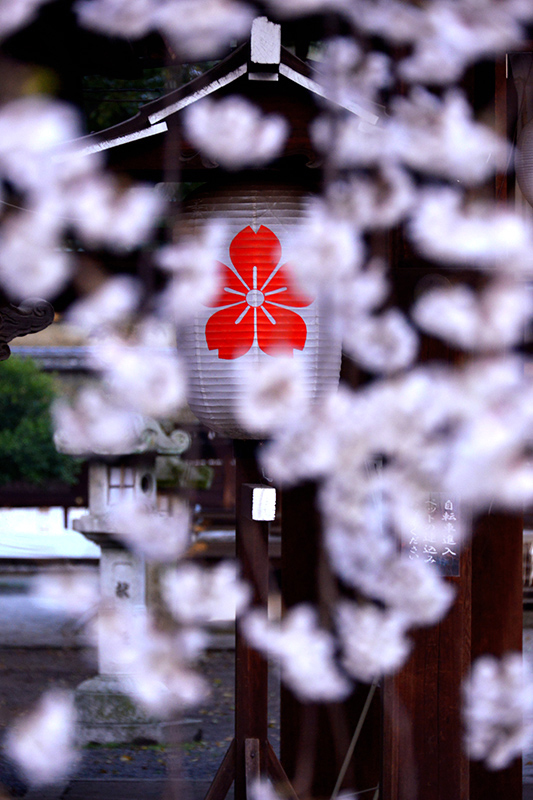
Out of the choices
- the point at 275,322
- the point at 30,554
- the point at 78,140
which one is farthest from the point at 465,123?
the point at 30,554

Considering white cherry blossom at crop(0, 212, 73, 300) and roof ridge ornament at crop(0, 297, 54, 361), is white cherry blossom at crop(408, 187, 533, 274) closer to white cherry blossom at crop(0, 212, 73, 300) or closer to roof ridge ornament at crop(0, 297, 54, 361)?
white cherry blossom at crop(0, 212, 73, 300)

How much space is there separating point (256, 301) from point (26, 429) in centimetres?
911

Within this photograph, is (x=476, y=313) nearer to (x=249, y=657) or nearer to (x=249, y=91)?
(x=249, y=91)

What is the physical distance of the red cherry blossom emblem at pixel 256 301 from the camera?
2889mm

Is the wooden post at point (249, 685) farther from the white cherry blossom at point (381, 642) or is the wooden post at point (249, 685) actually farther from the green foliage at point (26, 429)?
the green foliage at point (26, 429)

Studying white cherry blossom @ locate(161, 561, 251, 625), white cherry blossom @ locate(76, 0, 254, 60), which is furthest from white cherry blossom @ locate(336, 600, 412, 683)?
white cherry blossom @ locate(76, 0, 254, 60)

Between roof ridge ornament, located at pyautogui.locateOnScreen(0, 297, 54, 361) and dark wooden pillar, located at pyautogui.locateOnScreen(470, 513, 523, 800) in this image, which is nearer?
roof ridge ornament, located at pyautogui.locateOnScreen(0, 297, 54, 361)

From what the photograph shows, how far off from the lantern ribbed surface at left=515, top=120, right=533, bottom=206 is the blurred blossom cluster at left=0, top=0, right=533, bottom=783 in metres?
0.10

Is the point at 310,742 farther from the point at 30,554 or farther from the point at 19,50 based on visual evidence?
the point at 30,554

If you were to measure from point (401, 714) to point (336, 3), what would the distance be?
2.53m

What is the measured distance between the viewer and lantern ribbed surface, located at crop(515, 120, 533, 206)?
3221 mm

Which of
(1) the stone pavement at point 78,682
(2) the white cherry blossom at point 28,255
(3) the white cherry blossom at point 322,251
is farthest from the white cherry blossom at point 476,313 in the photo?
(1) the stone pavement at point 78,682

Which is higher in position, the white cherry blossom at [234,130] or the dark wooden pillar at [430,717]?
the white cherry blossom at [234,130]

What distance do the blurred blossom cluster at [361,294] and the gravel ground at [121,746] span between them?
2.26 metres
